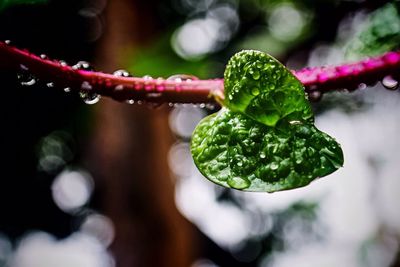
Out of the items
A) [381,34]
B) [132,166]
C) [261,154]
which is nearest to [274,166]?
[261,154]

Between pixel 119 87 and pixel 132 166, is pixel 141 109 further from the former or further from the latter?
pixel 119 87

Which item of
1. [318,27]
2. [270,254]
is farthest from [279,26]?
[270,254]

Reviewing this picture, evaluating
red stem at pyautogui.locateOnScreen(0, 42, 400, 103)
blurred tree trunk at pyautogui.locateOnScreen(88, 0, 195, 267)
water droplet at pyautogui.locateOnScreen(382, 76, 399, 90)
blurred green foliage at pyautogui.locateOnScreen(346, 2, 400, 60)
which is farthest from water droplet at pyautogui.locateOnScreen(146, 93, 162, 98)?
blurred tree trunk at pyautogui.locateOnScreen(88, 0, 195, 267)

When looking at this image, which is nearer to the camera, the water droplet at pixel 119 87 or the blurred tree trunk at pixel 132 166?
the water droplet at pixel 119 87

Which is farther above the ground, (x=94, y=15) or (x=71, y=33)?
(x=94, y=15)

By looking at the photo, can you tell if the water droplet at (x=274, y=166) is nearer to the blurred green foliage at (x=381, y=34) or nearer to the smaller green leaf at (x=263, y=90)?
the smaller green leaf at (x=263, y=90)

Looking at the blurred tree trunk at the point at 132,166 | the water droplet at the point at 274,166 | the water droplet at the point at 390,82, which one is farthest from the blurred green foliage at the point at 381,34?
the blurred tree trunk at the point at 132,166

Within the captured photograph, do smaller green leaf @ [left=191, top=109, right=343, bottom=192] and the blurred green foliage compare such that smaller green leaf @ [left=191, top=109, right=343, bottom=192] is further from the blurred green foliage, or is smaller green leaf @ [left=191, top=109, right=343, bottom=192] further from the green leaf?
the blurred green foliage

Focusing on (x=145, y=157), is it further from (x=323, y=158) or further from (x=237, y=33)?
(x=323, y=158)
